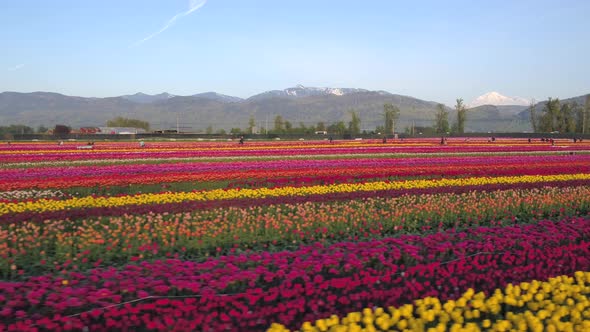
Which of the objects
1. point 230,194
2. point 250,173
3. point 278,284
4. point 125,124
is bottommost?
point 278,284

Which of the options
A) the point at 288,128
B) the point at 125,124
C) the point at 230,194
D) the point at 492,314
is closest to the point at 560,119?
the point at 288,128

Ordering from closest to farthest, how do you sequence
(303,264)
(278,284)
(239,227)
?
(278,284)
(303,264)
(239,227)

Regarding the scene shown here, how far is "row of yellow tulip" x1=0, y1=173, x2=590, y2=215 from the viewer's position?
1062 cm

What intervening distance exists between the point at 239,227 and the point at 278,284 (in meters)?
2.90

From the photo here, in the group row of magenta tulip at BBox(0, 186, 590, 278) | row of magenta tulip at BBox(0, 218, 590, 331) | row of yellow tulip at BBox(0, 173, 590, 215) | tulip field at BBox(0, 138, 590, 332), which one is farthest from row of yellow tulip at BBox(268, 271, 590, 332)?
row of yellow tulip at BBox(0, 173, 590, 215)

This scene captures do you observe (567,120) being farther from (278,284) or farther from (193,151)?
(278,284)

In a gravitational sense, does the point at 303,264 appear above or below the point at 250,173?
below

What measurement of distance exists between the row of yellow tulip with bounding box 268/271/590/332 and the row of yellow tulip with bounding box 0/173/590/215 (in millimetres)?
7514

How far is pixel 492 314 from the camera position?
4.78 metres

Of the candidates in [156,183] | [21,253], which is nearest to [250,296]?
[21,253]

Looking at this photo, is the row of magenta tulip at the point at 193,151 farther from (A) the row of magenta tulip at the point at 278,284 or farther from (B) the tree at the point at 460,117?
(B) the tree at the point at 460,117

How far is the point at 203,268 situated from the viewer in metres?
5.61

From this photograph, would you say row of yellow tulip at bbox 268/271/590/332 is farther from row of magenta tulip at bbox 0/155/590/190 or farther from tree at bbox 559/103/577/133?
tree at bbox 559/103/577/133

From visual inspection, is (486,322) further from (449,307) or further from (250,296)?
(250,296)
